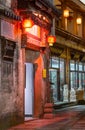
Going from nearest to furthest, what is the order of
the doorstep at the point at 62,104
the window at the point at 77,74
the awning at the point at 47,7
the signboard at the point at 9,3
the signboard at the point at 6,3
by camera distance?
1. the signboard at the point at 6,3
2. the signboard at the point at 9,3
3. the awning at the point at 47,7
4. the doorstep at the point at 62,104
5. the window at the point at 77,74

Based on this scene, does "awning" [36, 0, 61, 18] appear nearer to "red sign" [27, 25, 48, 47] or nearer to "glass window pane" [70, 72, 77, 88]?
"red sign" [27, 25, 48, 47]

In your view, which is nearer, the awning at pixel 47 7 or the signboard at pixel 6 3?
the signboard at pixel 6 3

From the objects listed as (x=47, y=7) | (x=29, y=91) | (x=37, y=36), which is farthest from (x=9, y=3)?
(x=29, y=91)

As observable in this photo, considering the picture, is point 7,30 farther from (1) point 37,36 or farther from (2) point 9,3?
(1) point 37,36

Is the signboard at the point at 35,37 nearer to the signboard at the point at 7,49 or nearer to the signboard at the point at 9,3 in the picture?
the signboard at the point at 7,49

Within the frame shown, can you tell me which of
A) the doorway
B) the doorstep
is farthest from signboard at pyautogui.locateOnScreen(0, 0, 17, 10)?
the doorway

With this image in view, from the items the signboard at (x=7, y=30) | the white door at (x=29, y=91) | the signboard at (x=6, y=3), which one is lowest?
the white door at (x=29, y=91)

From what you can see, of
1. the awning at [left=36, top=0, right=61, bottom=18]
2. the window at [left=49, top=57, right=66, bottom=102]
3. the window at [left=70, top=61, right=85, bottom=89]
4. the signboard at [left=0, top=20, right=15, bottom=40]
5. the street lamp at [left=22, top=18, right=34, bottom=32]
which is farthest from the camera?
the window at [left=70, top=61, right=85, bottom=89]

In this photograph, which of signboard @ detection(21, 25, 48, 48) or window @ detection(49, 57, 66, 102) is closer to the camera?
signboard @ detection(21, 25, 48, 48)

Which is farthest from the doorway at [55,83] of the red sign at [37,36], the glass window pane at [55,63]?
the red sign at [37,36]

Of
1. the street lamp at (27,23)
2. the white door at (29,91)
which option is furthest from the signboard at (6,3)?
the white door at (29,91)

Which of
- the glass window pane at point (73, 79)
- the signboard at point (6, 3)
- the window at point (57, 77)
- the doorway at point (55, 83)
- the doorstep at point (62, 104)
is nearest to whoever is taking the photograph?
the signboard at point (6, 3)

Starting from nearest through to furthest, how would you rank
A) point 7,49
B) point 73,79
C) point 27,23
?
point 7,49 → point 27,23 → point 73,79

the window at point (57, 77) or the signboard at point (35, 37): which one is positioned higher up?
the signboard at point (35, 37)
